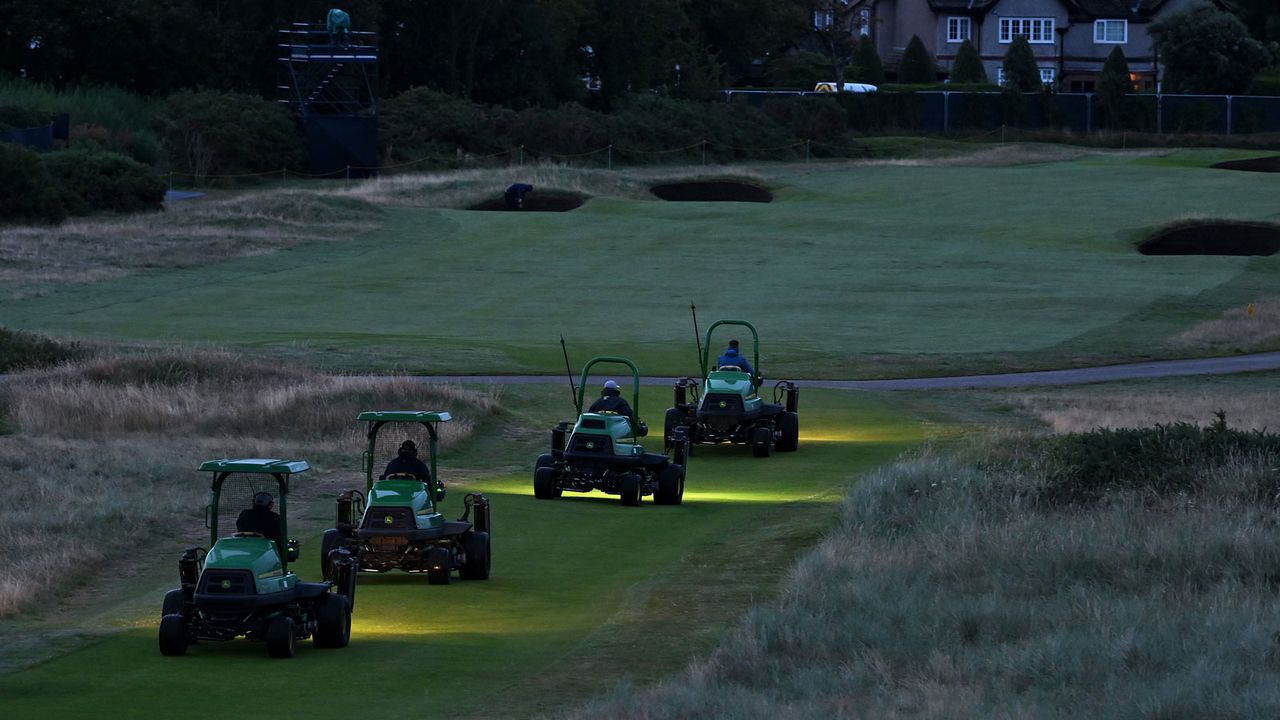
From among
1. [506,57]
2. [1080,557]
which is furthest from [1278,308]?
[506,57]

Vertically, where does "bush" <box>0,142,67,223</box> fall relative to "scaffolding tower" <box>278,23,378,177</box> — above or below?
below

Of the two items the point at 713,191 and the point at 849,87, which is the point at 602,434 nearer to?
the point at 713,191

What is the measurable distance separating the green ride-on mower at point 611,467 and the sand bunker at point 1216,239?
178 feet

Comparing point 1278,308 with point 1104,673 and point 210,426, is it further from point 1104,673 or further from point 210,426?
point 1104,673

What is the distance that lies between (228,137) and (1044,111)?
55.7 m

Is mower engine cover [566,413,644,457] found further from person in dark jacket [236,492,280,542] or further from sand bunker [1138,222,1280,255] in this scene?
sand bunker [1138,222,1280,255]

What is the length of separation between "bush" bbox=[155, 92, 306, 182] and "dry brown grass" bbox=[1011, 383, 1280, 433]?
201 ft

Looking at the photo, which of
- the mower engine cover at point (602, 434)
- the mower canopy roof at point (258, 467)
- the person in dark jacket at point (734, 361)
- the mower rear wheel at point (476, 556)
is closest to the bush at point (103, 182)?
the person in dark jacket at point (734, 361)

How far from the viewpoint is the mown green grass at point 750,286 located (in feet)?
166

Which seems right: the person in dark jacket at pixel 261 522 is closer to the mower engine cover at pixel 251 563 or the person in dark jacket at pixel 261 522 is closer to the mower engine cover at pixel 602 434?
the mower engine cover at pixel 251 563

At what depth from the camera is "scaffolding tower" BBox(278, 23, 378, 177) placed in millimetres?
96812

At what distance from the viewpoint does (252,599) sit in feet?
51.6

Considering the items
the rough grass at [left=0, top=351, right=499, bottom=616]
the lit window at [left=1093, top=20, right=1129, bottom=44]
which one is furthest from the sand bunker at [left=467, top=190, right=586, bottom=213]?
the lit window at [left=1093, top=20, right=1129, bottom=44]

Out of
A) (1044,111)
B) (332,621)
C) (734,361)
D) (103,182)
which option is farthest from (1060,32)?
(332,621)
